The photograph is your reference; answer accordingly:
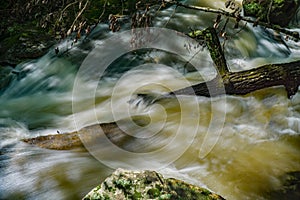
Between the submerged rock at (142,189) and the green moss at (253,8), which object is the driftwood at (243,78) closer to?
the submerged rock at (142,189)

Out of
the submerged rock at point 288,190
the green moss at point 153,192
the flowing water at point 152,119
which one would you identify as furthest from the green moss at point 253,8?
the green moss at point 153,192

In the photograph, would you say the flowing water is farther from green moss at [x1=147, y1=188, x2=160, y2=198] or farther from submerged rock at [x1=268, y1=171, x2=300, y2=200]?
green moss at [x1=147, y1=188, x2=160, y2=198]

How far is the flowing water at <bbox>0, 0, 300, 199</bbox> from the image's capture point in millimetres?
3436

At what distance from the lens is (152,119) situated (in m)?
4.44

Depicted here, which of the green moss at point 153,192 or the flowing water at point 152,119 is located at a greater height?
the green moss at point 153,192

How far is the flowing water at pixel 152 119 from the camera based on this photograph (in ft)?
11.3

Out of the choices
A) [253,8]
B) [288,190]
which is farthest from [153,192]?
[253,8]

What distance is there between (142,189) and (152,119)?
211cm

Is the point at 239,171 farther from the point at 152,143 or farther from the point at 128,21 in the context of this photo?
the point at 128,21

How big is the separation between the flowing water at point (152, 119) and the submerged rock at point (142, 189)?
31.9 inches

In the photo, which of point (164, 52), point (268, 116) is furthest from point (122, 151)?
point (164, 52)

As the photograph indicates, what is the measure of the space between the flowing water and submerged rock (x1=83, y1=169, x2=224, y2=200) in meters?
0.81

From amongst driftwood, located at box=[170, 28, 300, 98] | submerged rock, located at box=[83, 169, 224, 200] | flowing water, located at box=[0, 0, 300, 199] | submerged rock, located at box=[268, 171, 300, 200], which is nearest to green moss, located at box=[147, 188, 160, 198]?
submerged rock, located at box=[83, 169, 224, 200]

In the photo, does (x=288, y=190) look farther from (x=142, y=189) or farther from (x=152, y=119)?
(x=152, y=119)
